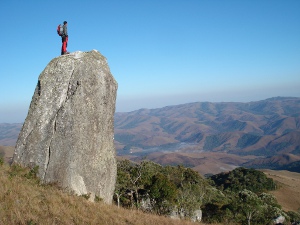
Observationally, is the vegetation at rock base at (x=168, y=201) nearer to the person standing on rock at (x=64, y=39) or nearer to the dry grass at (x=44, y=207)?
the dry grass at (x=44, y=207)

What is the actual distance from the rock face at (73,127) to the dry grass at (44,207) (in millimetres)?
1419

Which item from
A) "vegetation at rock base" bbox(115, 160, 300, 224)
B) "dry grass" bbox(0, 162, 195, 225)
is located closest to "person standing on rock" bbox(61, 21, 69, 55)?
"dry grass" bbox(0, 162, 195, 225)

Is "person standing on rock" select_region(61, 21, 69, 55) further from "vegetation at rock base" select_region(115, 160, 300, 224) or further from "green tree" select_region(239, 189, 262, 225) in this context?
"green tree" select_region(239, 189, 262, 225)

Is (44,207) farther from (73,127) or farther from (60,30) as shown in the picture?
(60,30)

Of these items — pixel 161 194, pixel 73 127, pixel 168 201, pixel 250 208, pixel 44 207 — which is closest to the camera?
pixel 44 207

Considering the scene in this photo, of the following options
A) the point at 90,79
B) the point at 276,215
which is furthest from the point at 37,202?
the point at 276,215

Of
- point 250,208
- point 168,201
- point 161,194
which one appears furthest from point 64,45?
point 250,208

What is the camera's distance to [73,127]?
56.3ft

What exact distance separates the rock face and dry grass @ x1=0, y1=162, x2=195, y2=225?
142 cm

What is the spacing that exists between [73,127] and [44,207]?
5863mm

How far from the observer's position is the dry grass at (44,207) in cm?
1117

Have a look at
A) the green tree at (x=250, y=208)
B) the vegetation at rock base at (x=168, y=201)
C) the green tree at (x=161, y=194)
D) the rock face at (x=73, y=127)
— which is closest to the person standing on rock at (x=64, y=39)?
the rock face at (x=73, y=127)

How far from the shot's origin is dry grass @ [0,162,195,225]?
36.7 feet

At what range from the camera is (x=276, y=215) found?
4978cm
